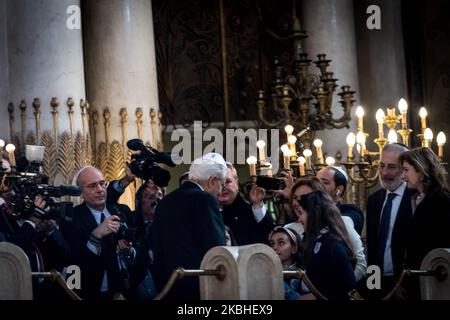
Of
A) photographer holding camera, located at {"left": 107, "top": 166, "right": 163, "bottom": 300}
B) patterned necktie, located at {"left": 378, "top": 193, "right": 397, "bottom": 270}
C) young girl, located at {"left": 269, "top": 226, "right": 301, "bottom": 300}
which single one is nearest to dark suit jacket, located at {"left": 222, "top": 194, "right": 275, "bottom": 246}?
photographer holding camera, located at {"left": 107, "top": 166, "right": 163, "bottom": 300}

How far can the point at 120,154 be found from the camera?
12336mm

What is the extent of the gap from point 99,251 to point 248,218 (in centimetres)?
163

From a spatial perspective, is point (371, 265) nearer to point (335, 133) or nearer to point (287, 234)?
point (287, 234)

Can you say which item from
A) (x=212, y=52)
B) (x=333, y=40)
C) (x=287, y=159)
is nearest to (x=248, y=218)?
(x=287, y=159)

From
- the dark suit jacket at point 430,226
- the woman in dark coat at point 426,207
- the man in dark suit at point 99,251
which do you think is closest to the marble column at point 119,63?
the man in dark suit at point 99,251

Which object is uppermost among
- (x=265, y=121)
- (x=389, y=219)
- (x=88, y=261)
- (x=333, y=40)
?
(x=333, y=40)

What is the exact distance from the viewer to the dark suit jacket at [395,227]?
9305 millimetres

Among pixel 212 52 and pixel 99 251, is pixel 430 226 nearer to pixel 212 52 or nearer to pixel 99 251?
pixel 99 251

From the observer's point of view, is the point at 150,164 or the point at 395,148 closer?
the point at 150,164

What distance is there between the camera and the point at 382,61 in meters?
14.9
